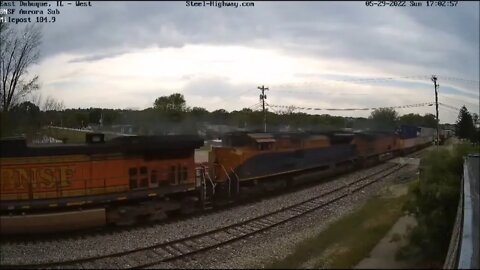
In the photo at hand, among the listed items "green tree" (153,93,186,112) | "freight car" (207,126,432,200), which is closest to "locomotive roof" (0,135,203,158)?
"freight car" (207,126,432,200)

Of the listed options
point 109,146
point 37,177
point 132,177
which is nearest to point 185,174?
point 132,177

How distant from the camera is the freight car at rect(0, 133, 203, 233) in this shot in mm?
11805

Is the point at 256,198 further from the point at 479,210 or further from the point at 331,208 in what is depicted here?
the point at 479,210

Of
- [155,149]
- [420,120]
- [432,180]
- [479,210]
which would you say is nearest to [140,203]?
[155,149]

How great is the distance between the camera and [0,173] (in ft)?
38.5

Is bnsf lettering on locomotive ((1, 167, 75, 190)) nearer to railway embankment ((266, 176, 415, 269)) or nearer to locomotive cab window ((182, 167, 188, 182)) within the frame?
locomotive cab window ((182, 167, 188, 182))

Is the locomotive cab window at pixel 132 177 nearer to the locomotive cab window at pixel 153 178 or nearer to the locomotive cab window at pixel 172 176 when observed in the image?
the locomotive cab window at pixel 153 178

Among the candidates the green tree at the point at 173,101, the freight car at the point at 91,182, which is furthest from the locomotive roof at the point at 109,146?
the green tree at the point at 173,101

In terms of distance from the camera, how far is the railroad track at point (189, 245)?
9402 mm

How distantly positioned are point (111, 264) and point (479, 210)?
7914 millimetres

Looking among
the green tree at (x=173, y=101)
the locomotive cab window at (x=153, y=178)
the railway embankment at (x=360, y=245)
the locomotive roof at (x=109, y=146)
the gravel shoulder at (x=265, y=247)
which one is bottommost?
the gravel shoulder at (x=265, y=247)

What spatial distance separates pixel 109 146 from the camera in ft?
42.4

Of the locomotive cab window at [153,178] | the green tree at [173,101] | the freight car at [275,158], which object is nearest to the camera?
the locomotive cab window at [153,178]

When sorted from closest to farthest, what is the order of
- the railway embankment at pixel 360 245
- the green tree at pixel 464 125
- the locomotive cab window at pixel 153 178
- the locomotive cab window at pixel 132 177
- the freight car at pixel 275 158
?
the railway embankment at pixel 360 245, the locomotive cab window at pixel 132 177, the locomotive cab window at pixel 153 178, the freight car at pixel 275 158, the green tree at pixel 464 125
